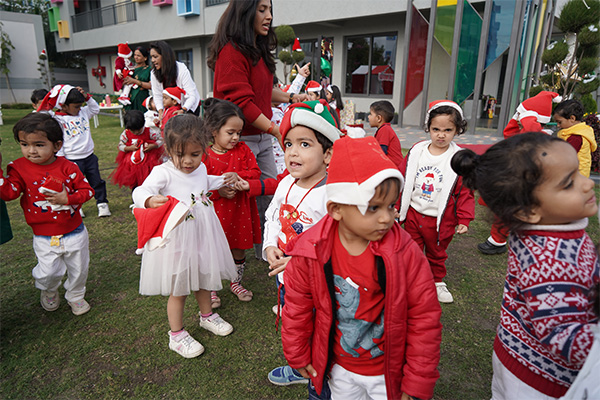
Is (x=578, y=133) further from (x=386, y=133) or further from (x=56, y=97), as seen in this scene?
(x=56, y=97)

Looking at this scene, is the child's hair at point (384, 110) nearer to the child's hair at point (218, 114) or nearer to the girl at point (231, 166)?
the girl at point (231, 166)

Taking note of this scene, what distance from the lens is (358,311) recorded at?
1442 mm

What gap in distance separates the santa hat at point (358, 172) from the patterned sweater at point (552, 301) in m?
0.50

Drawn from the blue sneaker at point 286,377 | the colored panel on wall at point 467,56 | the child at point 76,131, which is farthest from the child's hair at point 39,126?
the colored panel on wall at point 467,56

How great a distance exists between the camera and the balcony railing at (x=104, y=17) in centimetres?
2147

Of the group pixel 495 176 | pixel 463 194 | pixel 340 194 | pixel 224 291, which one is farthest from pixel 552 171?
pixel 224 291

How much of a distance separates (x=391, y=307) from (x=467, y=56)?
11397 millimetres

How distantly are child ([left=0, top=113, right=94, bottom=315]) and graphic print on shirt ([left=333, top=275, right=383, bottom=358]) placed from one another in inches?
83.0

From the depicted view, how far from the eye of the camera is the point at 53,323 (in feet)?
8.93

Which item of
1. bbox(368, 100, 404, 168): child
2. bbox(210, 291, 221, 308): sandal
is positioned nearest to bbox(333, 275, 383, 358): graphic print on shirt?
bbox(210, 291, 221, 308): sandal

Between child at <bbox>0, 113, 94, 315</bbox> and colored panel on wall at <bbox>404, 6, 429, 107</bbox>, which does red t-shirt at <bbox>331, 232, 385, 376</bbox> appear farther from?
colored panel on wall at <bbox>404, 6, 429, 107</bbox>

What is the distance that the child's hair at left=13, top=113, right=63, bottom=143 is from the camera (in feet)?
8.02

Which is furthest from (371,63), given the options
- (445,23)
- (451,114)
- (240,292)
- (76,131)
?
(240,292)

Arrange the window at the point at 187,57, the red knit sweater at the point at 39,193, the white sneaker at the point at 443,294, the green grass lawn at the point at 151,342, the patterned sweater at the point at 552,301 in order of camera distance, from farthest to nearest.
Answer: the window at the point at 187,57 < the white sneaker at the point at 443,294 < the red knit sweater at the point at 39,193 < the green grass lawn at the point at 151,342 < the patterned sweater at the point at 552,301
